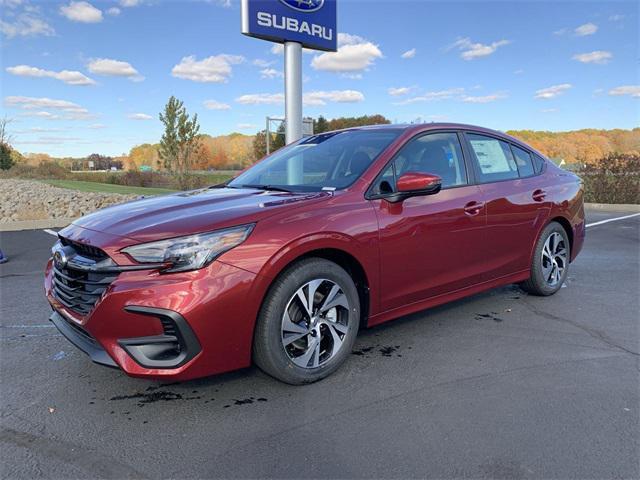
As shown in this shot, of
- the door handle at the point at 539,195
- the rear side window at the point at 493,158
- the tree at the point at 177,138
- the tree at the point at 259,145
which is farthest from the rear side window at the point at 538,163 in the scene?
the tree at the point at 259,145

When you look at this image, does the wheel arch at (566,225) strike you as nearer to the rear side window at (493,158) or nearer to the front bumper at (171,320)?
the rear side window at (493,158)

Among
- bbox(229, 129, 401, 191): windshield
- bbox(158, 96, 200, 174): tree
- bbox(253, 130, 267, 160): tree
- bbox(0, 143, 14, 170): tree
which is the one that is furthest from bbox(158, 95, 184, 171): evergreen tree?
bbox(253, 130, 267, 160): tree

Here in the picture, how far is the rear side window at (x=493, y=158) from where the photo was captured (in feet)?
14.4

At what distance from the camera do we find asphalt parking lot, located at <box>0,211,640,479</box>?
2.36m

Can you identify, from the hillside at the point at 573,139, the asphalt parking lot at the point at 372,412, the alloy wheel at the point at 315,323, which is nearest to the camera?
the asphalt parking lot at the point at 372,412

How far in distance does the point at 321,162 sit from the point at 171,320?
1.92 metres

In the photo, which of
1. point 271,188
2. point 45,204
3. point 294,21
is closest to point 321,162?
point 271,188

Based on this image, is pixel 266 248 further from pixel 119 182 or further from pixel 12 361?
pixel 119 182

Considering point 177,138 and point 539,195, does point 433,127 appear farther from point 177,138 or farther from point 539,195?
point 177,138

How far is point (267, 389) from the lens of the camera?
3.12 m

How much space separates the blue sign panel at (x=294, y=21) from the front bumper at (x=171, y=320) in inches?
353

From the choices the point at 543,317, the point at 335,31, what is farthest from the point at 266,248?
the point at 335,31

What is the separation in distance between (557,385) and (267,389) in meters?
1.80

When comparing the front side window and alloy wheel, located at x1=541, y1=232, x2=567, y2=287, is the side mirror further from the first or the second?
alloy wheel, located at x1=541, y1=232, x2=567, y2=287
